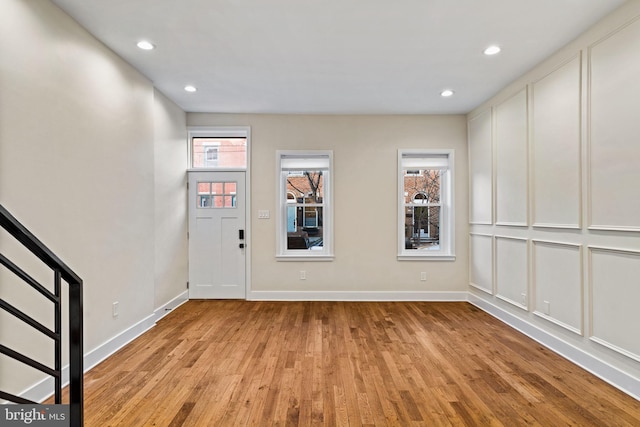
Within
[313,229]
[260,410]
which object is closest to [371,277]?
[313,229]

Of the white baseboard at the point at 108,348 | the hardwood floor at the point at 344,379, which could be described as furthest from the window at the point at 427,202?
the white baseboard at the point at 108,348

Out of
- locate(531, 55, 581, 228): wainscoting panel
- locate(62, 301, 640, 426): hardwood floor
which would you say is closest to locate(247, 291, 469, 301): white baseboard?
locate(62, 301, 640, 426): hardwood floor

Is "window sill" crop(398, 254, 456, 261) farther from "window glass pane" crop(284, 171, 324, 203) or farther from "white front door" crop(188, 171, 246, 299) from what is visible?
"white front door" crop(188, 171, 246, 299)

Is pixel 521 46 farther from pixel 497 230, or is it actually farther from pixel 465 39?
pixel 497 230

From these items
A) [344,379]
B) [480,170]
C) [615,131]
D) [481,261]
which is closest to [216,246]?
[344,379]

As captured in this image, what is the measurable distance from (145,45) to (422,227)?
4.18 meters

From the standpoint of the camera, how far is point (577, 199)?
114 inches

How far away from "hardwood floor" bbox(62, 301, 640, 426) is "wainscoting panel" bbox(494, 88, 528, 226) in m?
1.33

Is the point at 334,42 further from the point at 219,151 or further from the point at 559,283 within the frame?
the point at 559,283

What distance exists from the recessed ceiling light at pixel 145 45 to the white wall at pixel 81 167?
0.31 meters

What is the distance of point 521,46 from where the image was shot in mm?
3031

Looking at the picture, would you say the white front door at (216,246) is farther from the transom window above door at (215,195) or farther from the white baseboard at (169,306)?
the white baseboard at (169,306)

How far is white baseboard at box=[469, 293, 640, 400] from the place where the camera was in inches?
94.8

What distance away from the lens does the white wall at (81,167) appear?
6.97 feet
